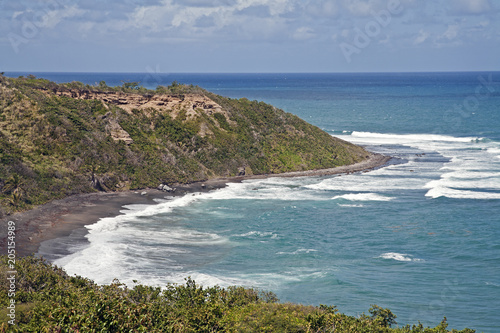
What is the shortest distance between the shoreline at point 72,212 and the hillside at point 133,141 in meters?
1.49

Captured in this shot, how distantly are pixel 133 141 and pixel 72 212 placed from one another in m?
21.2

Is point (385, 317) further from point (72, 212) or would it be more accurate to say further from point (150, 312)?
point (72, 212)

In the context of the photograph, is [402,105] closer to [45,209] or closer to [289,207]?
[289,207]

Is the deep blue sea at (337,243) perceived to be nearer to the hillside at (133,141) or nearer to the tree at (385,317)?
the tree at (385,317)

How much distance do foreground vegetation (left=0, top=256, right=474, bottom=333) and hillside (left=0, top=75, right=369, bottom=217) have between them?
21420 millimetres

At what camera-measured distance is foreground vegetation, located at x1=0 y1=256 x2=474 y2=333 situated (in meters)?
21.8

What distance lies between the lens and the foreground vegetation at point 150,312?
71.7 ft

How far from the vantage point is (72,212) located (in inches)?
2032

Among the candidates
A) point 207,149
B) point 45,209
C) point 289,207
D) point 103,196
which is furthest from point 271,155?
point 45,209

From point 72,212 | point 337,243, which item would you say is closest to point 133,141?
point 72,212

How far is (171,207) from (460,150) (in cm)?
6479

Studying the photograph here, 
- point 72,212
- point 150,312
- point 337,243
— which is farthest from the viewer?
point 72,212

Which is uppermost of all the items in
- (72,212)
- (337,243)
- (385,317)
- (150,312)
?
(150,312)

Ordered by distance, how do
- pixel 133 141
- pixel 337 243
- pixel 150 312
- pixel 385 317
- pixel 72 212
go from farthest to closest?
pixel 133 141 → pixel 72 212 → pixel 337 243 → pixel 385 317 → pixel 150 312
